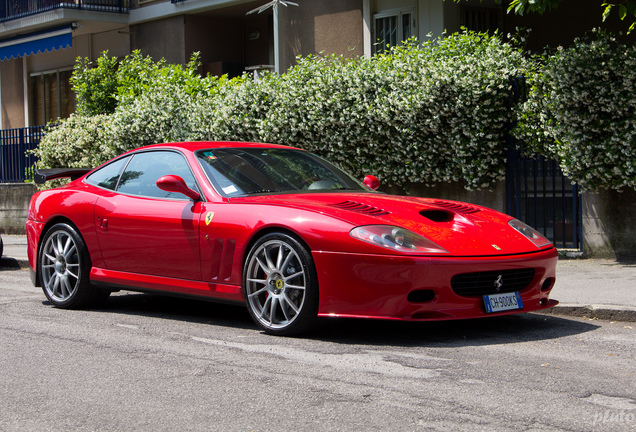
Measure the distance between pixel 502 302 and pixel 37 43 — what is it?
66.9 ft

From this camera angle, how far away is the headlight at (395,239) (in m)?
5.63

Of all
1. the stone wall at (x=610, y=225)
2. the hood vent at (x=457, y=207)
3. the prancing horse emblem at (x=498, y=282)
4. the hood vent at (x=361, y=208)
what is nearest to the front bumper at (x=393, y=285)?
the prancing horse emblem at (x=498, y=282)

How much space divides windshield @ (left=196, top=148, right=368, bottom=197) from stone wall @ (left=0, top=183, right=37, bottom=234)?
39.5ft

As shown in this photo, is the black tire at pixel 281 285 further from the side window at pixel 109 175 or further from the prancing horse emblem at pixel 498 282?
the side window at pixel 109 175

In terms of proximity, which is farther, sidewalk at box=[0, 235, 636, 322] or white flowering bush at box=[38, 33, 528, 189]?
white flowering bush at box=[38, 33, 528, 189]

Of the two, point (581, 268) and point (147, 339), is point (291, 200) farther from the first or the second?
point (581, 268)

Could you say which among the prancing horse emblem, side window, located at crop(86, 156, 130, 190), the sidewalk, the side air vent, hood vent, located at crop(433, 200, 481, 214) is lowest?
the sidewalk

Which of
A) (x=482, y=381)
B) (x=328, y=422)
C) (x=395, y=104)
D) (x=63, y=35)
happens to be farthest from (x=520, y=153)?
(x=63, y=35)

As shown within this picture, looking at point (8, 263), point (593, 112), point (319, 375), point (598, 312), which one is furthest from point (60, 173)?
point (593, 112)

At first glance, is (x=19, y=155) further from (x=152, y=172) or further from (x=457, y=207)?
(x=457, y=207)

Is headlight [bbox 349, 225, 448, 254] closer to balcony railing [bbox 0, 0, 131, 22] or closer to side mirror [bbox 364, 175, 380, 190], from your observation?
side mirror [bbox 364, 175, 380, 190]

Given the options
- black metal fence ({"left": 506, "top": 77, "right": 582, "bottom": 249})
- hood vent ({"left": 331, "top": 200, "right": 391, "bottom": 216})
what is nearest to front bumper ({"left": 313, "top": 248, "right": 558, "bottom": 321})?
hood vent ({"left": 331, "top": 200, "right": 391, "bottom": 216})

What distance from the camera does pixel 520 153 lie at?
10898mm

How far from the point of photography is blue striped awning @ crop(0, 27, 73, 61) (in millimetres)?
22734
